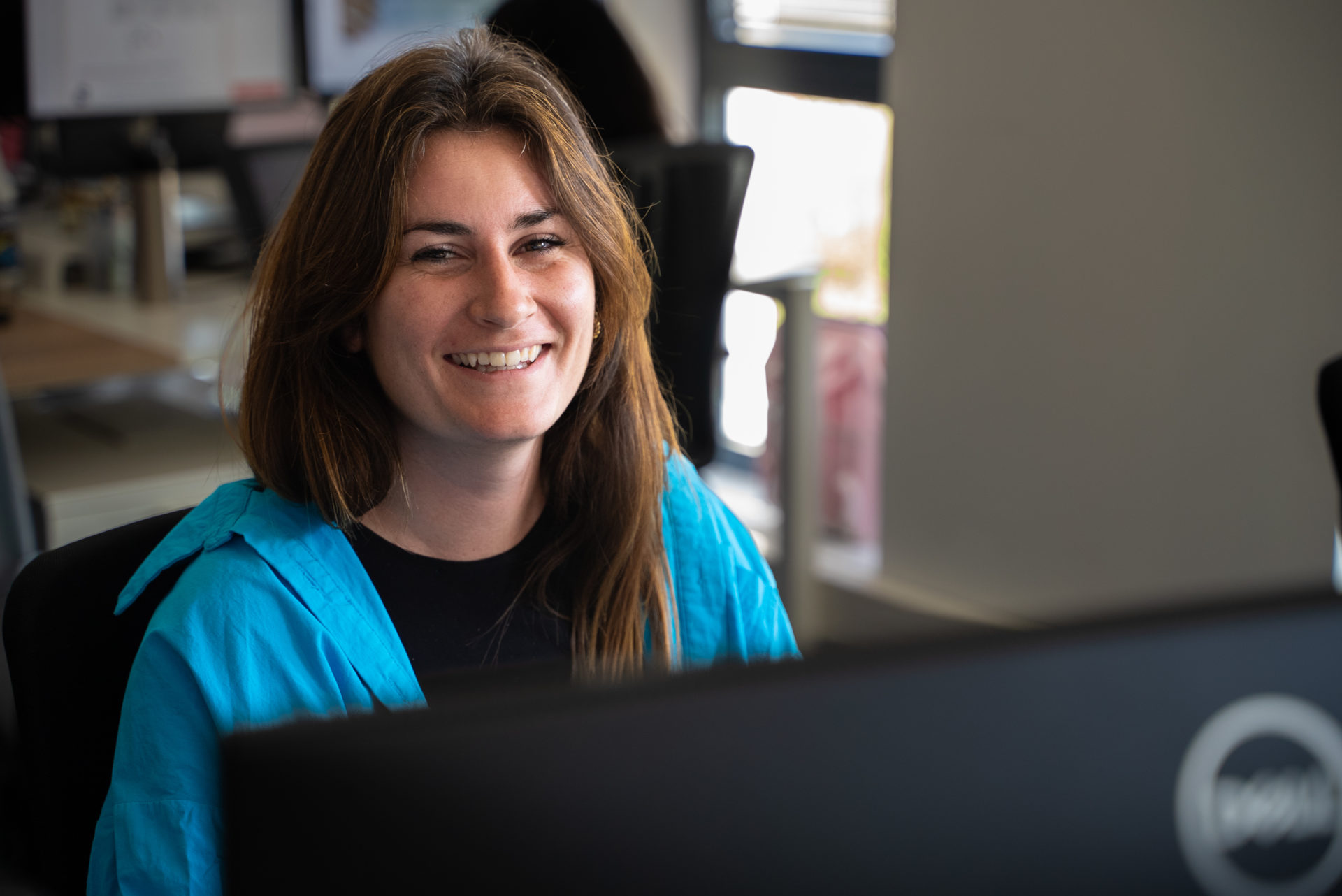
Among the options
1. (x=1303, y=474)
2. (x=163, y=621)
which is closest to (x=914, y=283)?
(x=1303, y=474)

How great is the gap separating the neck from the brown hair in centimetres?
2

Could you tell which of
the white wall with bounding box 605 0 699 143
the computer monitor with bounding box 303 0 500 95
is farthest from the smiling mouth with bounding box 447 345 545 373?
the white wall with bounding box 605 0 699 143

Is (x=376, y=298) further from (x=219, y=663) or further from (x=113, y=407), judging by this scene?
(x=113, y=407)

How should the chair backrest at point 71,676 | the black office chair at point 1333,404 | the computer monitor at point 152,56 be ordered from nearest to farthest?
Answer: the chair backrest at point 71,676 → the black office chair at point 1333,404 → the computer monitor at point 152,56

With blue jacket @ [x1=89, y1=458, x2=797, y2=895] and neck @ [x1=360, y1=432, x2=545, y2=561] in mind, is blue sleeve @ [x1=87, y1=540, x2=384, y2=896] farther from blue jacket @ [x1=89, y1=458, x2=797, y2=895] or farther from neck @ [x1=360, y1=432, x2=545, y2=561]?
neck @ [x1=360, y1=432, x2=545, y2=561]

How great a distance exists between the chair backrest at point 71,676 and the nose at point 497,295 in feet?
0.97

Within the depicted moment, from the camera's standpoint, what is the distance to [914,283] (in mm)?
2738

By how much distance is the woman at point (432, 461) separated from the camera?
0.91m

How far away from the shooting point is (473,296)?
3.36ft

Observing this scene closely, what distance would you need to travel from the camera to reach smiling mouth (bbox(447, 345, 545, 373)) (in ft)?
3.38

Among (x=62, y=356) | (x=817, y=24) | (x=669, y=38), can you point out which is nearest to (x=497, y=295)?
(x=62, y=356)

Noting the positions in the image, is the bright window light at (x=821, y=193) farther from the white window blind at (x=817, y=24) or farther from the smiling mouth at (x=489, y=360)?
the smiling mouth at (x=489, y=360)

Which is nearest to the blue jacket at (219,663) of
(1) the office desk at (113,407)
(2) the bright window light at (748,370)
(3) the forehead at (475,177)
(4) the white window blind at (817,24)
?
(3) the forehead at (475,177)

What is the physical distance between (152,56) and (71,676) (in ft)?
6.52
